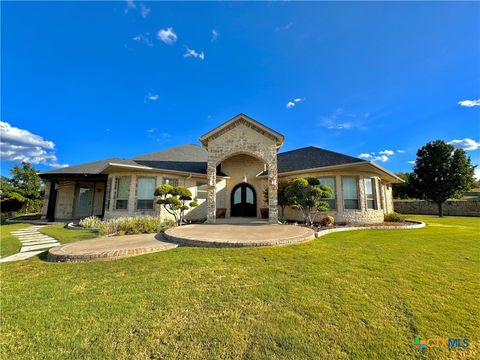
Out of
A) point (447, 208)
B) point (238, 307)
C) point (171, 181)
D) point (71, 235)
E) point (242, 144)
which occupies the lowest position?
point (238, 307)

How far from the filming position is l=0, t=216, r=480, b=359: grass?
2.36m

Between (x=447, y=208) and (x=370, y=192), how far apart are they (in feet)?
67.4

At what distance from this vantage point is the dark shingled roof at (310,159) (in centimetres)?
1290

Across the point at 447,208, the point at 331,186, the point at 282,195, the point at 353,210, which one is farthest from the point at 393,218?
the point at 447,208

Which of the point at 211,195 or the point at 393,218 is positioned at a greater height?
the point at 211,195

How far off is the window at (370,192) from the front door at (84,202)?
22.9 metres

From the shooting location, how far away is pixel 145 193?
1305 centimetres

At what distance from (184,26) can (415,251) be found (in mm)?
15702

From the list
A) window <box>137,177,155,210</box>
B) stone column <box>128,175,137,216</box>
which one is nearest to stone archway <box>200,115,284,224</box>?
window <box>137,177,155,210</box>

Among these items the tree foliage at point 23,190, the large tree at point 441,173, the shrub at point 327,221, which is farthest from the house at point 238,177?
the large tree at point 441,173

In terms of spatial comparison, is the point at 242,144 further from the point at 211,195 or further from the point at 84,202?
the point at 84,202

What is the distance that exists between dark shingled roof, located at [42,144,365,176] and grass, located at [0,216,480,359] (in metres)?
8.58

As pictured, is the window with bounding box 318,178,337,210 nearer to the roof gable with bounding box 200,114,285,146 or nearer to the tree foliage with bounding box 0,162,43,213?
the roof gable with bounding box 200,114,285,146

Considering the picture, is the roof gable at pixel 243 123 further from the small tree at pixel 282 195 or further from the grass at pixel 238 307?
the grass at pixel 238 307
